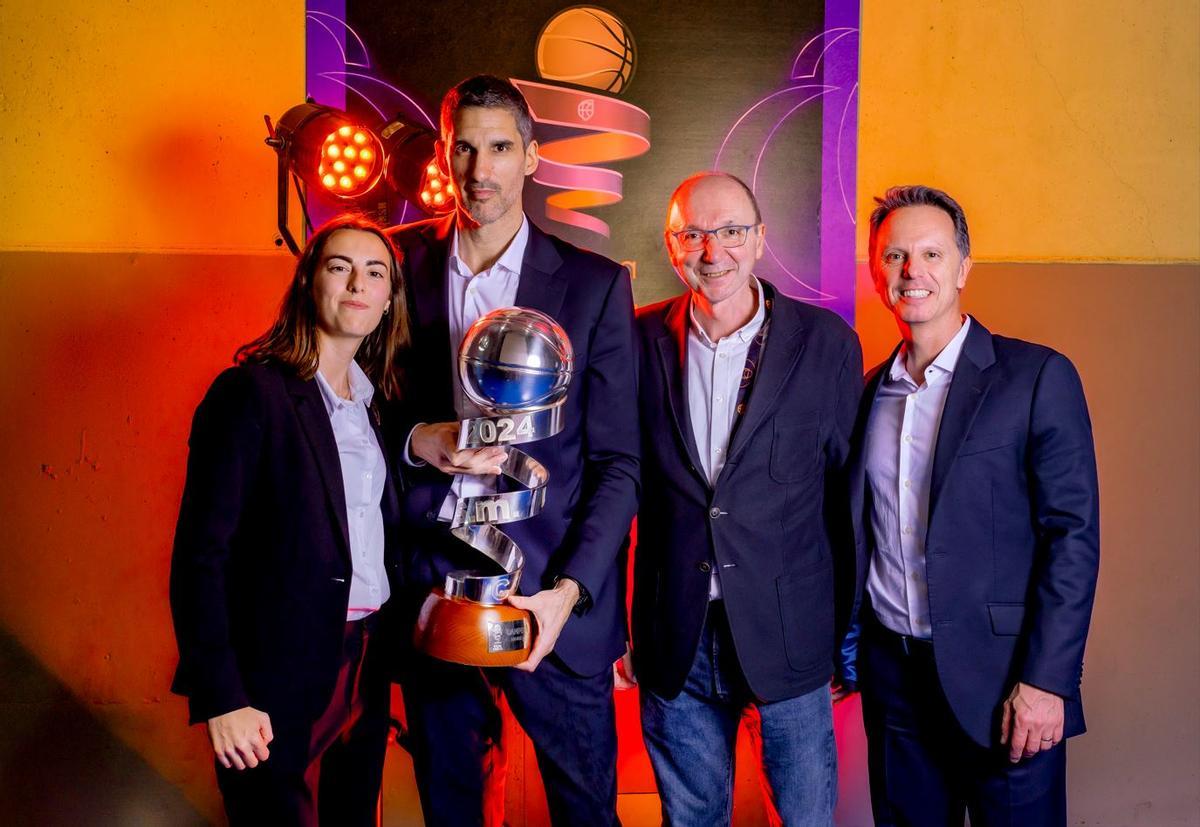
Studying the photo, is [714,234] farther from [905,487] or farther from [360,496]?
[360,496]

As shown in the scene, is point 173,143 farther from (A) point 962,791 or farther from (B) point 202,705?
(A) point 962,791

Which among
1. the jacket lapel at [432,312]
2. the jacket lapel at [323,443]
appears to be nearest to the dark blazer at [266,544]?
the jacket lapel at [323,443]

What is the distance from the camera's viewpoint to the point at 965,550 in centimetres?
212

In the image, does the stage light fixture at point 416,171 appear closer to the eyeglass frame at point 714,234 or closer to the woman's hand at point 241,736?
the eyeglass frame at point 714,234

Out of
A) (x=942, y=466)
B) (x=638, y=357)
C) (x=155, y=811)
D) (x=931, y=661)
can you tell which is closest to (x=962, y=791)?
(x=931, y=661)

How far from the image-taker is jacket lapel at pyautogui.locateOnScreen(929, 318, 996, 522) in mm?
2109

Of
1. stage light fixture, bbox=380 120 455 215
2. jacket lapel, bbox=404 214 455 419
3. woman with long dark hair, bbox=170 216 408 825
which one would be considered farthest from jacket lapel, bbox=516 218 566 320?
stage light fixture, bbox=380 120 455 215

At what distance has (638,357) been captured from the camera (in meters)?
2.36

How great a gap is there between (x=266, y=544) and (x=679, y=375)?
3.54 ft

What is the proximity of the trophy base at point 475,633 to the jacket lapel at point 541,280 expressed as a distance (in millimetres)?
705

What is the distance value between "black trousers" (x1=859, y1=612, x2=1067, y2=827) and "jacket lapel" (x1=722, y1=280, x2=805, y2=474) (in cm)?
60

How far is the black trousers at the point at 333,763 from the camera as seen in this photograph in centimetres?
200

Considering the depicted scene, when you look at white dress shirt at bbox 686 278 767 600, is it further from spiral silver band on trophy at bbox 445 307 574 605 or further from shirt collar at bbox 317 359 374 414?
shirt collar at bbox 317 359 374 414

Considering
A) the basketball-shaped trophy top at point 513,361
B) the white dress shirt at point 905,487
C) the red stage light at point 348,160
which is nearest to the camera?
the basketball-shaped trophy top at point 513,361
